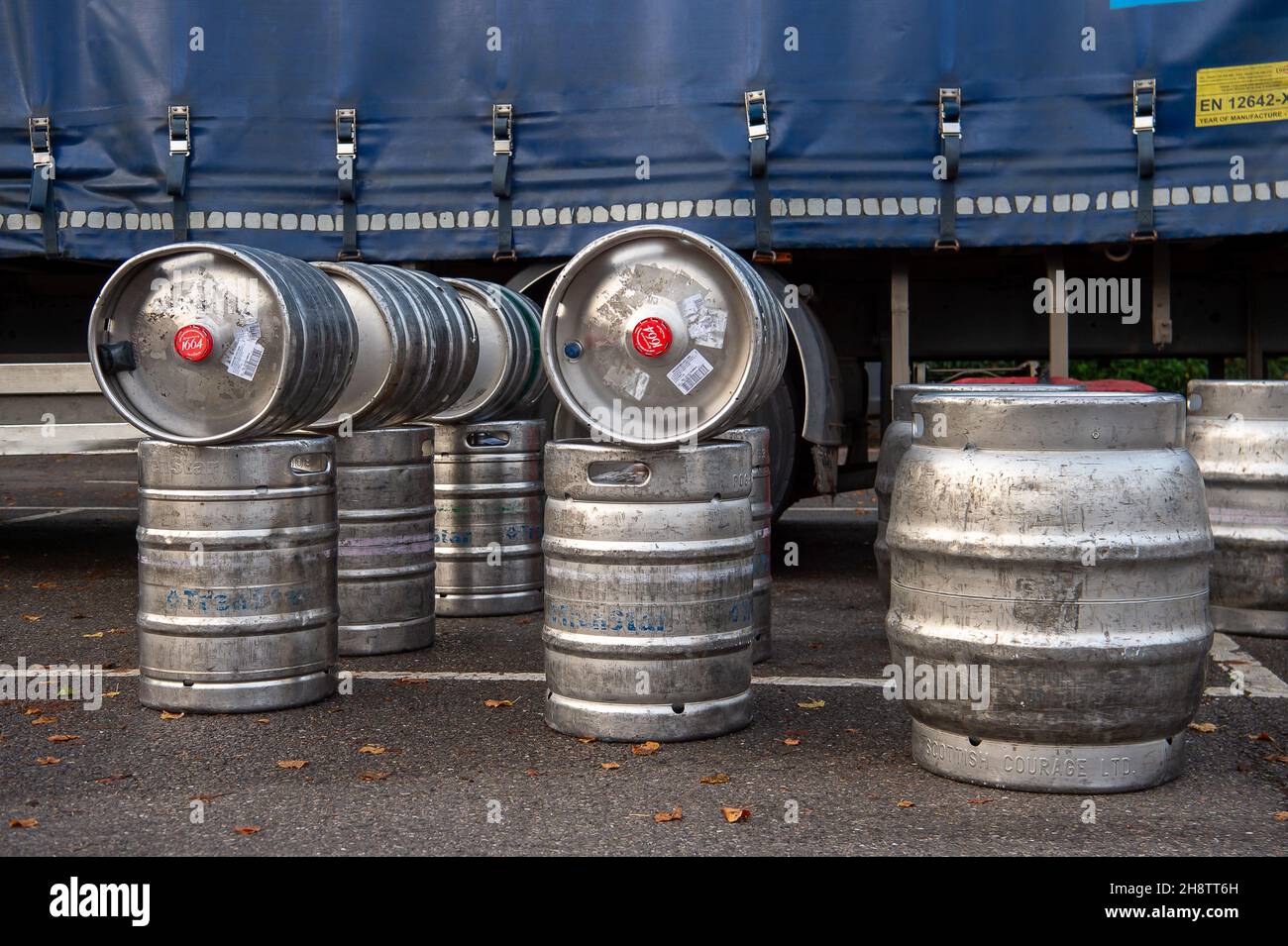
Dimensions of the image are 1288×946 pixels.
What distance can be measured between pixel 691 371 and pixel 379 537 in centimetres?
212

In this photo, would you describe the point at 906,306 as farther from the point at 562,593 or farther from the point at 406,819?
the point at 406,819

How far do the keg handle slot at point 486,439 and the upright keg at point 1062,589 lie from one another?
141 inches

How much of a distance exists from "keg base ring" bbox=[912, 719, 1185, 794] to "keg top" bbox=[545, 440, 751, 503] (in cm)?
120

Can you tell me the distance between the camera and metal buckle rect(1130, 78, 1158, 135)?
8.45m

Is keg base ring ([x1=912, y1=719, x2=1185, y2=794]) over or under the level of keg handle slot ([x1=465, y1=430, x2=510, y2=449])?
under

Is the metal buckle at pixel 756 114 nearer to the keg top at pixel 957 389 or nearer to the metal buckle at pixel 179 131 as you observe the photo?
the keg top at pixel 957 389

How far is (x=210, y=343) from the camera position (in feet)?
19.4

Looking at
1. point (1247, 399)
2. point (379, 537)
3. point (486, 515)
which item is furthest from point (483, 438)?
point (1247, 399)

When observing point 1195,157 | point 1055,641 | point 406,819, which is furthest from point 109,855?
point 1195,157

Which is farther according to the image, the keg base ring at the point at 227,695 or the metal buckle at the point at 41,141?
the metal buckle at the point at 41,141

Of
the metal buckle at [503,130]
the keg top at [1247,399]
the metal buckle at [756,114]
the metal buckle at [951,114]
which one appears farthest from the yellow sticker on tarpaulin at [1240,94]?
the metal buckle at [503,130]

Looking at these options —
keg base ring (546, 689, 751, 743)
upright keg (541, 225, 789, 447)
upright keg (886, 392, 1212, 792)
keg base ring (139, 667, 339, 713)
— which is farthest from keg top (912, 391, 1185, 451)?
keg base ring (139, 667, 339, 713)

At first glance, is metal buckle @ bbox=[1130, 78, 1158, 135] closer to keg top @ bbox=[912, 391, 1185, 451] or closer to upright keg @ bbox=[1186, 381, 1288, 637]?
upright keg @ bbox=[1186, 381, 1288, 637]

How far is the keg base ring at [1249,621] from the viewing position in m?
7.45
